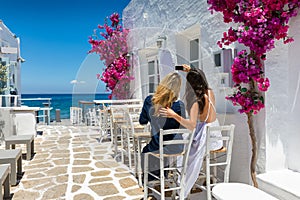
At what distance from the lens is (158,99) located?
A: 7.17 ft

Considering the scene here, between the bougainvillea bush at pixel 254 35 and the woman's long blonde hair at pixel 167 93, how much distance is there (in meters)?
0.55

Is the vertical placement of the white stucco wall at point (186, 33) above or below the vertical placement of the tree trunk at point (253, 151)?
above

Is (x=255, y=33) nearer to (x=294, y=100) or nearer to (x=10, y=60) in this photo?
(x=294, y=100)

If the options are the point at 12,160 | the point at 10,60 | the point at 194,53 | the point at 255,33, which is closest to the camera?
the point at 255,33

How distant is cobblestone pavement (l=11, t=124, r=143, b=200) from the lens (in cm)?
267

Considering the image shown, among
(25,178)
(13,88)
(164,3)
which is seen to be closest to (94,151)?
(25,178)

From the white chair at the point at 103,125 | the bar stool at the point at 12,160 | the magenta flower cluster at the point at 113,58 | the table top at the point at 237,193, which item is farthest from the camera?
the white chair at the point at 103,125

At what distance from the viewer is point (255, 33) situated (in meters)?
1.97

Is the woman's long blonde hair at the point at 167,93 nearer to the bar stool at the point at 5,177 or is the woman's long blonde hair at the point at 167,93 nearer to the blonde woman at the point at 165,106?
the blonde woman at the point at 165,106

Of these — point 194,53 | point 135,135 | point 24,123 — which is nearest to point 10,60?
point 24,123

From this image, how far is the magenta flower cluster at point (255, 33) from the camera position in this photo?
76.8 inches

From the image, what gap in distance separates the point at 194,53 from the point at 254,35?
2.06 m

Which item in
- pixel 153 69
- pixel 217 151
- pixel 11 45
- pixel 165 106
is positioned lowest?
pixel 217 151

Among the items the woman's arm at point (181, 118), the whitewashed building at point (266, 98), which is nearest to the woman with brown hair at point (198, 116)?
the woman's arm at point (181, 118)
